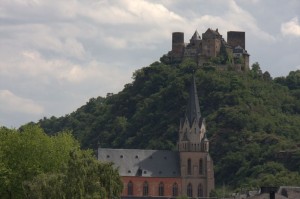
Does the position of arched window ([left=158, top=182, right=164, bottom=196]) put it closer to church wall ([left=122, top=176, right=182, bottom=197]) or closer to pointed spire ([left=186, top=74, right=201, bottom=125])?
church wall ([left=122, top=176, right=182, bottom=197])

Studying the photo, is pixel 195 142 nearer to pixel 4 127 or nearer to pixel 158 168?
pixel 158 168

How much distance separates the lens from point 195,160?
179 metres

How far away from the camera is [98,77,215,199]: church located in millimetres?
177625

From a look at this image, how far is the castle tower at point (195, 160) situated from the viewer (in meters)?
177

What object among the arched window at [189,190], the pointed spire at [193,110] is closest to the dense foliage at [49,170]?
the arched window at [189,190]

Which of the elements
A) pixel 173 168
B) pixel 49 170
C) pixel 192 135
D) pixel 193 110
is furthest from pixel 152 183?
pixel 49 170

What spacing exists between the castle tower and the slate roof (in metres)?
1.87

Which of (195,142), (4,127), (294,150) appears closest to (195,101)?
(195,142)

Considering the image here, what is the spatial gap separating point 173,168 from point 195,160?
4037 mm

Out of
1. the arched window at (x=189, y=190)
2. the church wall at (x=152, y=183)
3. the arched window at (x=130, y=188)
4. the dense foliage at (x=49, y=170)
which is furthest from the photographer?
the church wall at (x=152, y=183)

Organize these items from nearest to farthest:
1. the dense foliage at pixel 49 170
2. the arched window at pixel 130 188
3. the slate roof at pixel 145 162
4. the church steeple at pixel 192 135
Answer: the dense foliage at pixel 49 170 < the arched window at pixel 130 188 < the slate roof at pixel 145 162 < the church steeple at pixel 192 135

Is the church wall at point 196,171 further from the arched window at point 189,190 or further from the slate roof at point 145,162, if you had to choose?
the slate roof at point 145,162

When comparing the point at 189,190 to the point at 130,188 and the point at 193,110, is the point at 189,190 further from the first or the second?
the point at 193,110

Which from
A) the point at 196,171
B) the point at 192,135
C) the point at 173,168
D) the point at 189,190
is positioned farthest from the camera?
the point at 173,168
